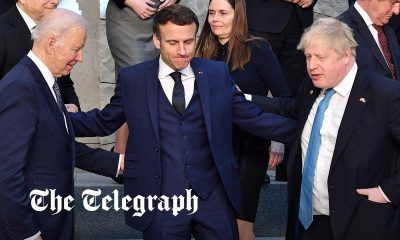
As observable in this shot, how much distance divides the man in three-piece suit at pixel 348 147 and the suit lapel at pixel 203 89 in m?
0.49

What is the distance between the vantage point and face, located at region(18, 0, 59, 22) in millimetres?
5195

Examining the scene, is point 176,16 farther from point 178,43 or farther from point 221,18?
point 221,18

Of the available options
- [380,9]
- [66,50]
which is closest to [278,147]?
[380,9]

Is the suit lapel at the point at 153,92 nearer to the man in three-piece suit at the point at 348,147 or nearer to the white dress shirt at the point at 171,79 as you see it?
the white dress shirt at the point at 171,79

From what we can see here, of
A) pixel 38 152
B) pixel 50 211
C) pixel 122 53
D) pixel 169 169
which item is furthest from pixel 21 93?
pixel 122 53

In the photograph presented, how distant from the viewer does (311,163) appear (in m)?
4.75

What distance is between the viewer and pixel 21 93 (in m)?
4.30

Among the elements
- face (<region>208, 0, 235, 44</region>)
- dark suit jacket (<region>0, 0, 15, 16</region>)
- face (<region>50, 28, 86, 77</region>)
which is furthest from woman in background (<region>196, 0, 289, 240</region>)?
face (<region>50, 28, 86, 77</region>)

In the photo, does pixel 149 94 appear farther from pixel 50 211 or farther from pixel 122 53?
pixel 122 53

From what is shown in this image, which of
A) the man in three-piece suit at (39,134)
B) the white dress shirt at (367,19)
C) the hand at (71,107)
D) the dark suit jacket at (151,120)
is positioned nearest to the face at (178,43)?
the dark suit jacket at (151,120)

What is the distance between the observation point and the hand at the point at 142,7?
610 centimetres

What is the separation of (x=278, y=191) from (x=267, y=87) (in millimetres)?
1024

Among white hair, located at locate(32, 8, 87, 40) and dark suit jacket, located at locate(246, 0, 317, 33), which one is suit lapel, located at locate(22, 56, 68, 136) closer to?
white hair, located at locate(32, 8, 87, 40)

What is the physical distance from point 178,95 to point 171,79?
100mm
